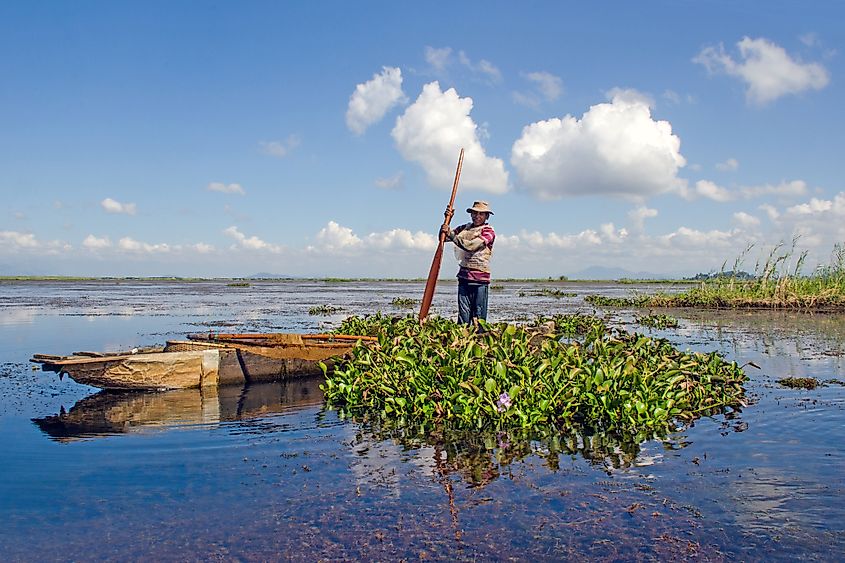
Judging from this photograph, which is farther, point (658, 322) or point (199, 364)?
point (658, 322)

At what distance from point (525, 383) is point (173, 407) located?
466 centimetres

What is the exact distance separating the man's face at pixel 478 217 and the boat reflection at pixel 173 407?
11.5 feet

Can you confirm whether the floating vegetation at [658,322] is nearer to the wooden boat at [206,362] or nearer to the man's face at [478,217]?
the man's face at [478,217]

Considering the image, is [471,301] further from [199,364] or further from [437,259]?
[199,364]

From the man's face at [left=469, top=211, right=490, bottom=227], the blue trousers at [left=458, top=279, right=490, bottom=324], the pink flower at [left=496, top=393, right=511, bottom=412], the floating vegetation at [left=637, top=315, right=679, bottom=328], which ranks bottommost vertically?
the pink flower at [left=496, top=393, right=511, bottom=412]

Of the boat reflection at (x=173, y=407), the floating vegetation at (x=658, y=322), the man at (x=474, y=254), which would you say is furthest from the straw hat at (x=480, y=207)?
the floating vegetation at (x=658, y=322)

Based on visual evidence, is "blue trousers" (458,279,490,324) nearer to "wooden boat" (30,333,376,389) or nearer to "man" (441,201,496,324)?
"man" (441,201,496,324)

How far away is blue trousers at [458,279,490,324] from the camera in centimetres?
1032

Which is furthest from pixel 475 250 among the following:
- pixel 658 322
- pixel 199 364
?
pixel 658 322

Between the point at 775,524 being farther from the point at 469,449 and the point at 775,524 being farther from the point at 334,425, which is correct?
the point at 334,425

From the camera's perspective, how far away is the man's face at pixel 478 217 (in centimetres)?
1016

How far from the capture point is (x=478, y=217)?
10.2m

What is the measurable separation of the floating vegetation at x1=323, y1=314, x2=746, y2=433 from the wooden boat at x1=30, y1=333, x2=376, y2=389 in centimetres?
146

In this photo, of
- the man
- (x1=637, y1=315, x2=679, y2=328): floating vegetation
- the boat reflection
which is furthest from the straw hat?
(x1=637, y1=315, x2=679, y2=328): floating vegetation
